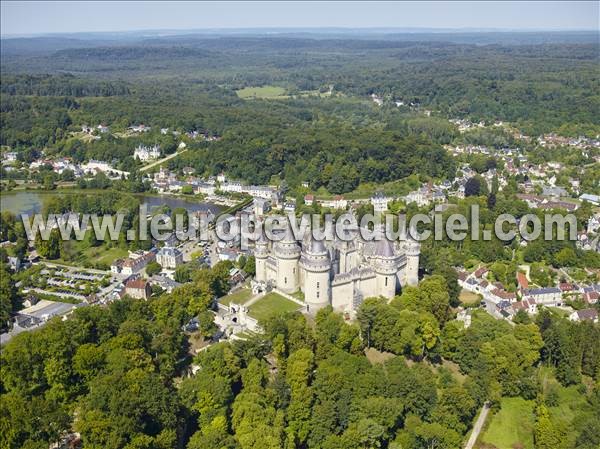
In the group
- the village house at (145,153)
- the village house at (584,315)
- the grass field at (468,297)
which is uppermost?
the village house at (145,153)

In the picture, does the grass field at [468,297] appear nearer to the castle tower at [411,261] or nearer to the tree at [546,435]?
the castle tower at [411,261]

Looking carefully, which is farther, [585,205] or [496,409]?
[585,205]

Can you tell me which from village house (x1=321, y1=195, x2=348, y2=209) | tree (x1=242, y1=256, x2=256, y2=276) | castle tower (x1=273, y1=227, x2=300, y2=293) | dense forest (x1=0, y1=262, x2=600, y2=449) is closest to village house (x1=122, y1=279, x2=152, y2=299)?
dense forest (x1=0, y1=262, x2=600, y2=449)

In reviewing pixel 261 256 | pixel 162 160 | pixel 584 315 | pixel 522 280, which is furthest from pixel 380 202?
pixel 162 160

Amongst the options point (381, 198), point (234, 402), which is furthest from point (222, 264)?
point (381, 198)

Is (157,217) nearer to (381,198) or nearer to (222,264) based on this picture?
(222,264)

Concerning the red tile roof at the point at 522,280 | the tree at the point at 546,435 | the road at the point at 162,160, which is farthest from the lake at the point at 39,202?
the tree at the point at 546,435
